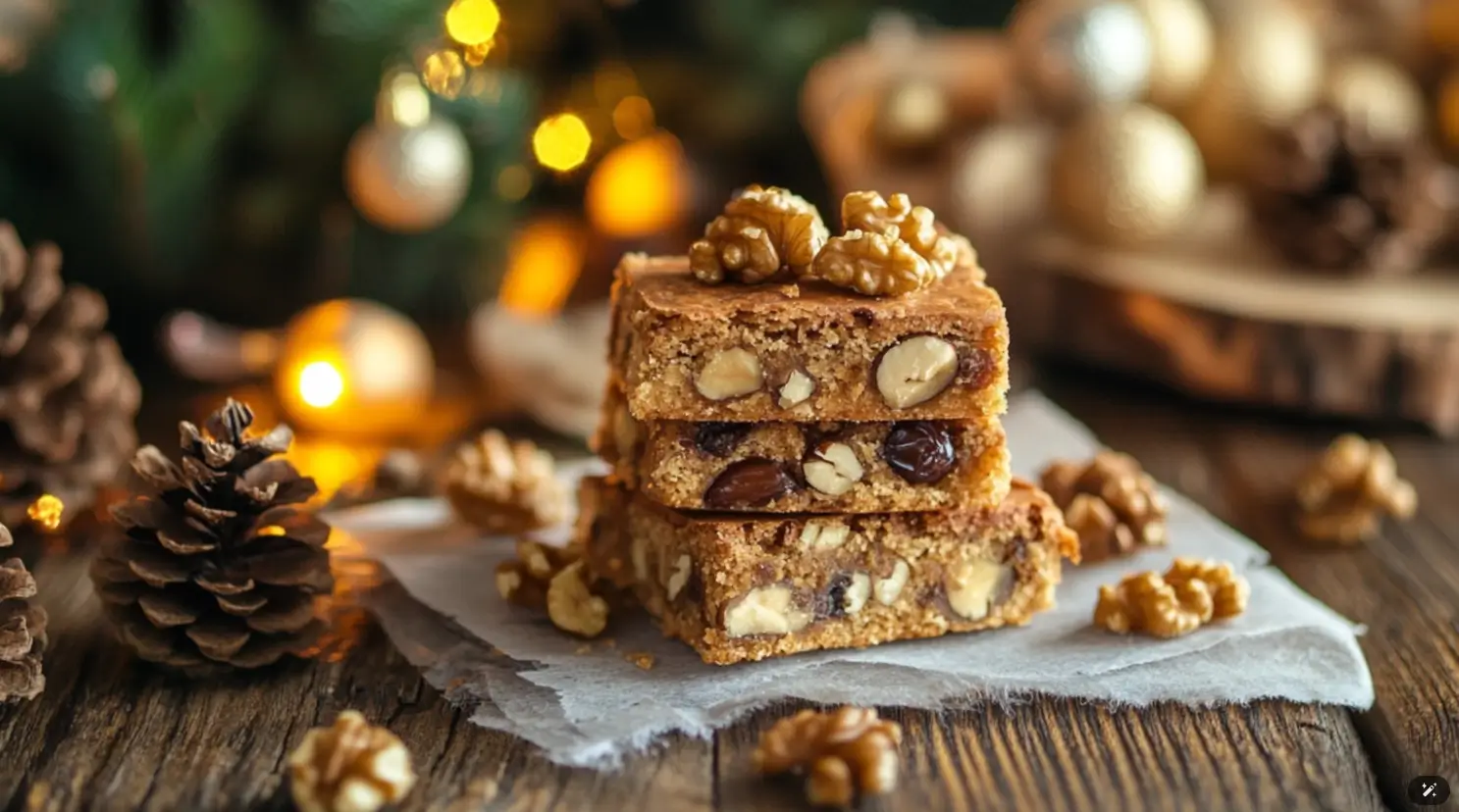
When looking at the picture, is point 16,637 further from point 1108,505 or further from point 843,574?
point 1108,505

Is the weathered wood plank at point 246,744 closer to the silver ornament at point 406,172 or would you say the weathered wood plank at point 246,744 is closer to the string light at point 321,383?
the string light at point 321,383

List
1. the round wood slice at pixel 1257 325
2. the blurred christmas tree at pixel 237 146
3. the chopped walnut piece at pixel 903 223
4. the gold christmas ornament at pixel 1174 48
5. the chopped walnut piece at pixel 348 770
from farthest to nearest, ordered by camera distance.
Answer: the gold christmas ornament at pixel 1174 48 → the round wood slice at pixel 1257 325 → the blurred christmas tree at pixel 237 146 → the chopped walnut piece at pixel 903 223 → the chopped walnut piece at pixel 348 770

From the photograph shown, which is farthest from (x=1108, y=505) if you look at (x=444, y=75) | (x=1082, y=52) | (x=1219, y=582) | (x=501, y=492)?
(x=444, y=75)

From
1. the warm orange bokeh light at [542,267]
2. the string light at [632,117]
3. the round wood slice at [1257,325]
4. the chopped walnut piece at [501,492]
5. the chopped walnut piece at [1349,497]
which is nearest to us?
the chopped walnut piece at [501,492]

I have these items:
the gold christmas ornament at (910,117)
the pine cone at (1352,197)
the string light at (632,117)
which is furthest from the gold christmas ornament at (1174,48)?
the string light at (632,117)

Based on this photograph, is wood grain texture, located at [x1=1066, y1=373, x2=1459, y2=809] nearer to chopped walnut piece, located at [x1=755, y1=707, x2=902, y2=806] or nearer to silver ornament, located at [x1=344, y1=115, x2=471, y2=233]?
chopped walnut piece, located at [x1=755, y1=707, x2=902, y2=806]

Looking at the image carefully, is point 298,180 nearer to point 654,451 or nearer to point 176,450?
point 176,450

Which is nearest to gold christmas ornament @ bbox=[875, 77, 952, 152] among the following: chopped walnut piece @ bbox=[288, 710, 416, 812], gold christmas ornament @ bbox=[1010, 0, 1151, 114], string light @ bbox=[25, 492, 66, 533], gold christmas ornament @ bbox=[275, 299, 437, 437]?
gold christmas ornament @ bbox=[1010, 0, 1151, 114]
